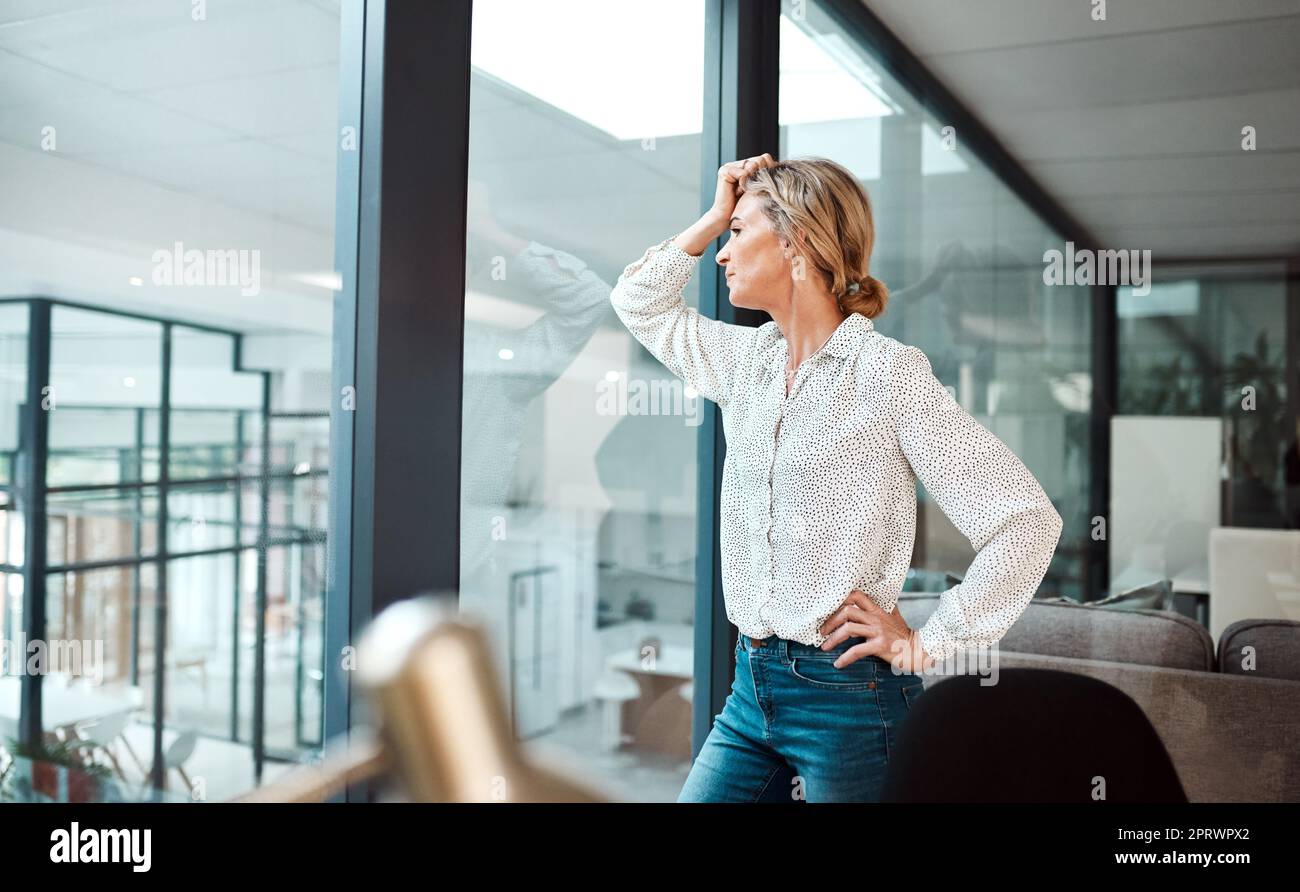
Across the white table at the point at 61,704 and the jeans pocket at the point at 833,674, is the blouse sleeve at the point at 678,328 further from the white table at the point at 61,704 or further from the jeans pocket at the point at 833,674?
the white table at the point at 61,704

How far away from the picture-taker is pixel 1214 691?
1715 millimetres

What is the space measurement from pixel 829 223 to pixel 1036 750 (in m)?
0.71

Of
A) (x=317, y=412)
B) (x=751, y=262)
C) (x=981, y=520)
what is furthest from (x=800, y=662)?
(x=317, y=412)

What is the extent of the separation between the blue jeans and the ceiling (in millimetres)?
1630

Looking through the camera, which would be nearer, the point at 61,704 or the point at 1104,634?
the point at 61,704

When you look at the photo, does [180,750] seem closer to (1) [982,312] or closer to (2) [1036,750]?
(2) [1036,750]

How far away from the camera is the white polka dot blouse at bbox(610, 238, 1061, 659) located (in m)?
1.23

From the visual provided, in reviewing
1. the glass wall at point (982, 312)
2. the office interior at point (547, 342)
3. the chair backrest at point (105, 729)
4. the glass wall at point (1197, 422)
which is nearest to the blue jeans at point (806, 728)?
the office interior at point (547, 342)

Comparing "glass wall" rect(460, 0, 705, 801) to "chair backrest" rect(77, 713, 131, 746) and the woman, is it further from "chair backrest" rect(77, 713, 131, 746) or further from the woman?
"chair backrest" rect(77, 713, 131, 746)

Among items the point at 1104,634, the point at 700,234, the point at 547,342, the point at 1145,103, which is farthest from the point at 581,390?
the point at 1145,103

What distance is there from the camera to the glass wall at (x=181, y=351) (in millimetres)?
895

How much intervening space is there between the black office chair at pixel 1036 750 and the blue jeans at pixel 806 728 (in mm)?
183
